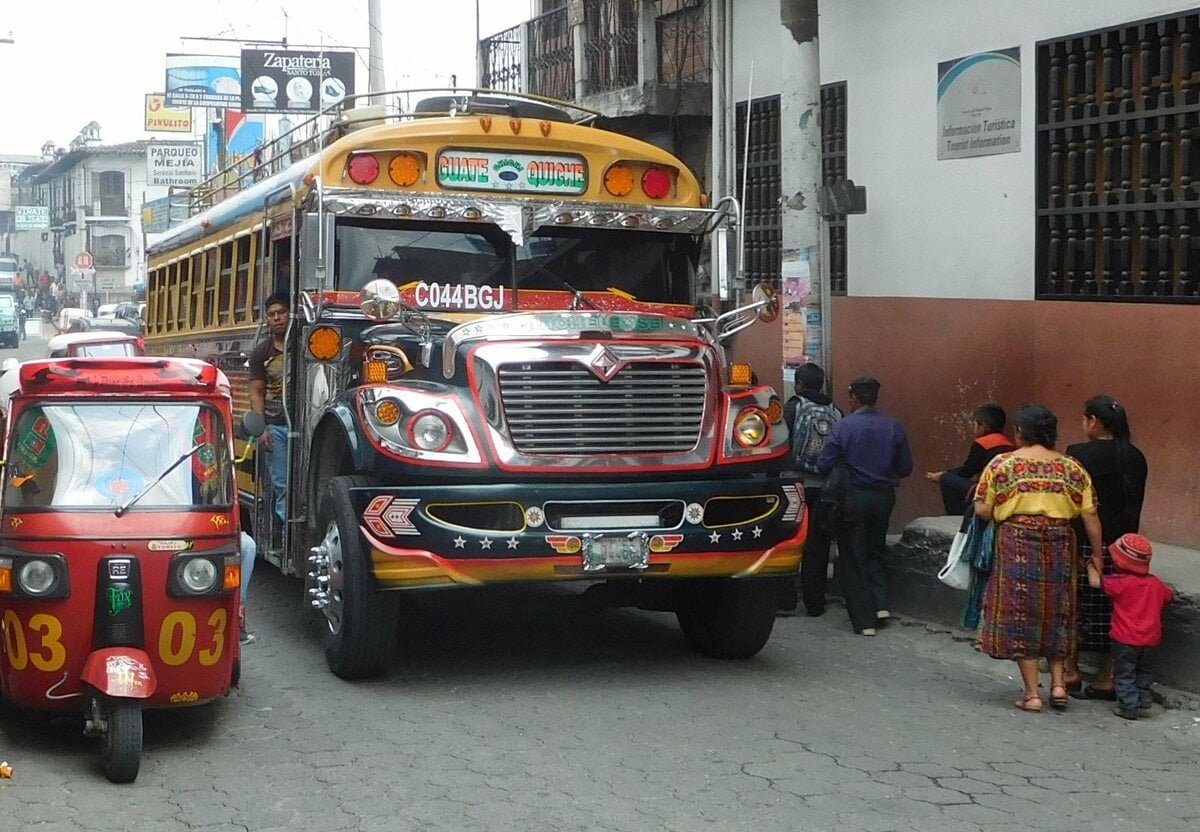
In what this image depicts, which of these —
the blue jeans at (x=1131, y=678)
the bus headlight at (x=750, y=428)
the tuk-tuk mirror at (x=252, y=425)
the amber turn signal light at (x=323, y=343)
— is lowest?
the blue jeans at (x=1131, y=678)

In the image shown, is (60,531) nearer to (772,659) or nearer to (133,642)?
(133,642)

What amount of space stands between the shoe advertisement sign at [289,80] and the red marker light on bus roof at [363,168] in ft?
75.8

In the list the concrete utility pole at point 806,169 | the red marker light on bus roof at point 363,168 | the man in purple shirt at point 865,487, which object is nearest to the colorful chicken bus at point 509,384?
the red marker light on bus roof at point 363,168

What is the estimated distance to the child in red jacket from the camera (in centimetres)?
758

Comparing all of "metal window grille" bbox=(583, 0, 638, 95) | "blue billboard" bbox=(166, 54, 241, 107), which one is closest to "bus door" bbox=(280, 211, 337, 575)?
"metal window grille" bbox=(583, 0, 638, 95)

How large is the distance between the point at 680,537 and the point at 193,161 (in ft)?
132

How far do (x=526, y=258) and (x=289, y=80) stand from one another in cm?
2388

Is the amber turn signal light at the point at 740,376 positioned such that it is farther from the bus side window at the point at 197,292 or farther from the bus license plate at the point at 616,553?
the bus side window at the point at 197,292

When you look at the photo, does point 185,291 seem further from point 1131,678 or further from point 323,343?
point 1131,678

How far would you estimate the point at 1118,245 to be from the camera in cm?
1038

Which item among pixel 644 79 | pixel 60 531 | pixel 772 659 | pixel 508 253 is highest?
pixel 644 79

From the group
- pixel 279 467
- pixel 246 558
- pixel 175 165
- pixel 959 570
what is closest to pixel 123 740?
pixel 246 558

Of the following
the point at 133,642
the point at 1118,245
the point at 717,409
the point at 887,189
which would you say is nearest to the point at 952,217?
the point at 887,189

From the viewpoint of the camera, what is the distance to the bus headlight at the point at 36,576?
6.33m
